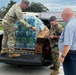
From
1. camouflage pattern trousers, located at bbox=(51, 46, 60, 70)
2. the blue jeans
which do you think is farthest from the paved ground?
the blue jeans

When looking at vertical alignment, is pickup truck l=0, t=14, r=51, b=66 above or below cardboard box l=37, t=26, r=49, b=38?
below

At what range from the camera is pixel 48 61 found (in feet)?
22.8

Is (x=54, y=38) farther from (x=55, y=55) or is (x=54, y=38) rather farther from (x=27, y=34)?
(x=27, y=34)

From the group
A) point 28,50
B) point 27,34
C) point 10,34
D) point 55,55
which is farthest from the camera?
point 28,50

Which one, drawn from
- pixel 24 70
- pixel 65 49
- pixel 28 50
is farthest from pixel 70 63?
pixel 24 70

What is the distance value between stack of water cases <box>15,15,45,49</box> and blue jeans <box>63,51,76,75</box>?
2.16m

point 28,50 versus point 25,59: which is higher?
point 28,50

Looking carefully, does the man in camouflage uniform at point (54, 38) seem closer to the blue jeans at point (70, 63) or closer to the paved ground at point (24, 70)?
the paved ground at point (24, 70)

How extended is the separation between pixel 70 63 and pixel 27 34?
93.2 inches

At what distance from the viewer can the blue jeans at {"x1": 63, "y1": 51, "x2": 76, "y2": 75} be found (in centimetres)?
475

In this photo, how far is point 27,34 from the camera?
22.7 feet

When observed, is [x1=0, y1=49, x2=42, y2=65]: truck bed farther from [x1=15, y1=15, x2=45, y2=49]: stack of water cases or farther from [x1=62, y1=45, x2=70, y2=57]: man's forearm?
[x1=62, y1=45, x2=70, y2=57]: man's forearm

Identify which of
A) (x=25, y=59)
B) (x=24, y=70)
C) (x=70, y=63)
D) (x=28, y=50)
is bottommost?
(x=24, y=70)

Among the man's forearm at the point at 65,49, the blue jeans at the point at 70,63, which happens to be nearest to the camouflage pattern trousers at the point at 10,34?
the blue jeans at the point at 70,63
